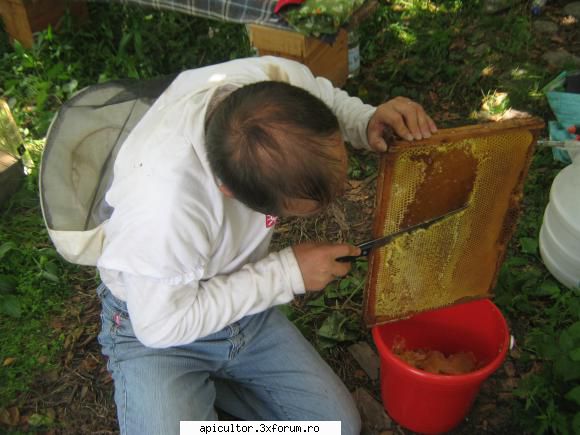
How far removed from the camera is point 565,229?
92.0 inches

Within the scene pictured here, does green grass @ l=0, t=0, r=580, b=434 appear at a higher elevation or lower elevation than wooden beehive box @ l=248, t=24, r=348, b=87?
lower

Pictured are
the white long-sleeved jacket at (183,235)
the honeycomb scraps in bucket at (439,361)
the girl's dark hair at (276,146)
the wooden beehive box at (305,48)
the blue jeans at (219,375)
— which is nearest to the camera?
the girl's dark hair at (276,146)

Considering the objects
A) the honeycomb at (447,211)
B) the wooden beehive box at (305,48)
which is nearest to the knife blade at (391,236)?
the honeycomb at (447,211)

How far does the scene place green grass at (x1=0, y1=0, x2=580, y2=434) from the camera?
2.28 meters

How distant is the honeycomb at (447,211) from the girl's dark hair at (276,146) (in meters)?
0.29

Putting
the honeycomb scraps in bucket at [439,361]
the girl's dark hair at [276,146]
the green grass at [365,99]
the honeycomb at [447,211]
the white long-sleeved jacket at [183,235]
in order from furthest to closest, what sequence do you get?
1. the green grass at [365,99]
2. the honeycomb scraps in bucket at [439,361]
3. the honeycomb at [447,211]
4. the white long-sleeved jacket at [183,235]
5. the girl's dark hair at [276,146]

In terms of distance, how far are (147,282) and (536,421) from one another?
145 centimetres

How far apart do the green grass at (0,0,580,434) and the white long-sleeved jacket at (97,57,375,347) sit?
0.82m

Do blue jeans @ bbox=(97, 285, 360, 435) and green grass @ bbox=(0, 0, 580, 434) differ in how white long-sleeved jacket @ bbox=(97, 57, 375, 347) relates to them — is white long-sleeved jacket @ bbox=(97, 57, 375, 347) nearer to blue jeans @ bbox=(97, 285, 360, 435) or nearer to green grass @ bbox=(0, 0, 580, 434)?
blue jeans @ bbox=(97, 285, 360, 435)

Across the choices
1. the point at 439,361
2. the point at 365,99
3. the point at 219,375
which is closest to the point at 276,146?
the point at 219,375

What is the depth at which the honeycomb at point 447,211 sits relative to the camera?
1615mm

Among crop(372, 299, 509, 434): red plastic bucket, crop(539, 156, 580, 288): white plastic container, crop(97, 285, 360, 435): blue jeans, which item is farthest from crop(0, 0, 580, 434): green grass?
crop(97, 285, 360, 435): blue jeans

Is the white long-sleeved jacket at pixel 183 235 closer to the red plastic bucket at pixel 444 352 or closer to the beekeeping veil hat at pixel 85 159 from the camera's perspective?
the beekeeping veil hat at pixel 85 159

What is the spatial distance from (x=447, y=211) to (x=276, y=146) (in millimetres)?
759
